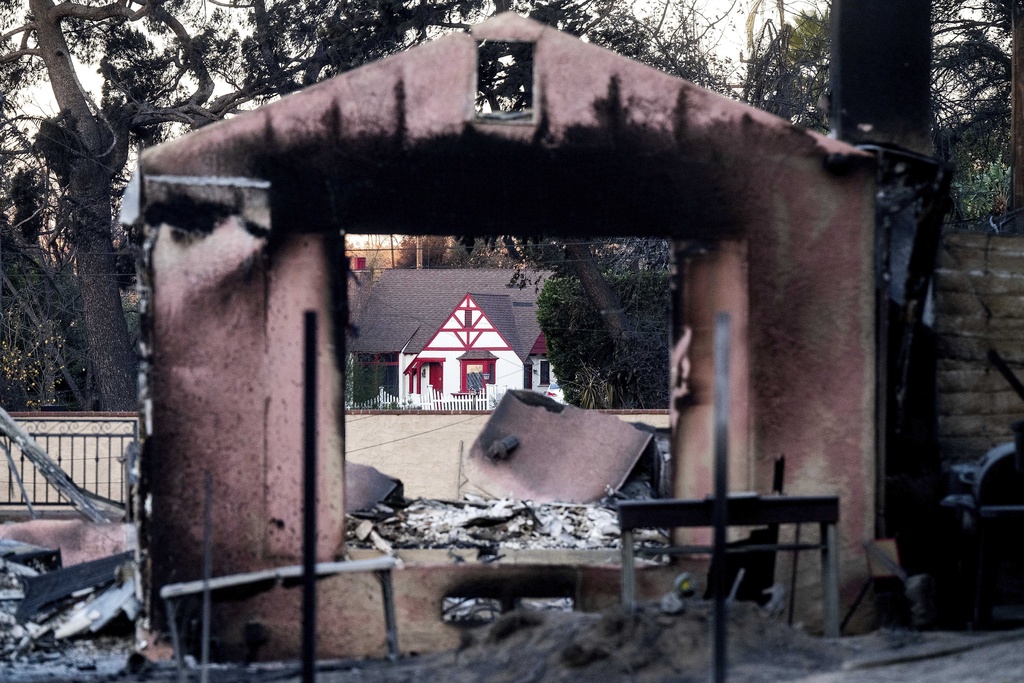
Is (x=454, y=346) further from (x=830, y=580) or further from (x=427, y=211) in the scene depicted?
(x=830, y=580)

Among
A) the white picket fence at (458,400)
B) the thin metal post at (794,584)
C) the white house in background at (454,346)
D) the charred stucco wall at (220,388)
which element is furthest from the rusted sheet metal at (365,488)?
the white house in background at (454,346)

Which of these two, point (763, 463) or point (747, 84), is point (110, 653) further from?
point (747, 84)

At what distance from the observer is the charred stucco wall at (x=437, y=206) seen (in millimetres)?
7426

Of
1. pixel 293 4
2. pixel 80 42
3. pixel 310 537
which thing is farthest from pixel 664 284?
pixel 310 537

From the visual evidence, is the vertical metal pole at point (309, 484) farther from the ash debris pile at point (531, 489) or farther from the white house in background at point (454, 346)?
the white house in background at point (454, 346)

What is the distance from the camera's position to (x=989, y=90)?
21.3m

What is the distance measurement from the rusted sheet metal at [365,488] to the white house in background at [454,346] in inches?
1304

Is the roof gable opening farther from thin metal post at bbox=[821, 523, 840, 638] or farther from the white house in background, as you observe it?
the white house in background

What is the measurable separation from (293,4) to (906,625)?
18525 millimetres

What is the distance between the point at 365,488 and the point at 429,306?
38.7m

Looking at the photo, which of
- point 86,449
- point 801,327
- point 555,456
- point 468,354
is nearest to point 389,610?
point 801,327

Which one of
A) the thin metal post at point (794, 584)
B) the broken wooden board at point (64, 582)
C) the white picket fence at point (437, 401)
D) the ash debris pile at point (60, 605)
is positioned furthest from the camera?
the white picket fence at point (437, 401)

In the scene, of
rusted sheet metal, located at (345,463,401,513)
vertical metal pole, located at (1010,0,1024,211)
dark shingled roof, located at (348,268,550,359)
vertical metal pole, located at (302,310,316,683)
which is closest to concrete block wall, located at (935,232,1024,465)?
rusted sheet metal, located at (345,463,401,513)

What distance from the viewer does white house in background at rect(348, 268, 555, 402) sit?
46125 millimetres
